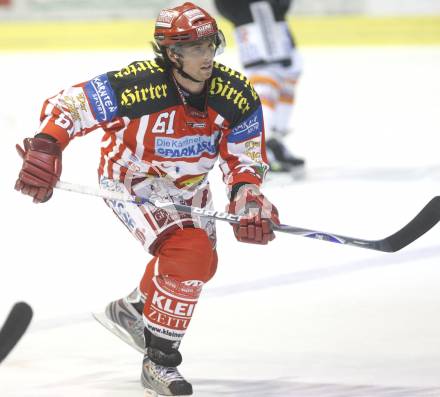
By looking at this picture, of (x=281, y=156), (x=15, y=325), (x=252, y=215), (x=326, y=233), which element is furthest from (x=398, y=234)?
(x=281, y=156)

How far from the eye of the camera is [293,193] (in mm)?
5691

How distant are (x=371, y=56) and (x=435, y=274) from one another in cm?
599

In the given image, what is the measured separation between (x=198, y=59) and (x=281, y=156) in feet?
10.3

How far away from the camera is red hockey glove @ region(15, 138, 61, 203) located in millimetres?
2957

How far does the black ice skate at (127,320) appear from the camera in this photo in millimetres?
3438

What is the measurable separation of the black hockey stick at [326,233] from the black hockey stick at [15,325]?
0.45 m

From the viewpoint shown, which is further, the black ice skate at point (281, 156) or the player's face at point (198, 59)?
the black ice skate at point (281, 156)

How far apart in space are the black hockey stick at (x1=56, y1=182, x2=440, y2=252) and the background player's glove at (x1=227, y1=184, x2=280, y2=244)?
0.10ft

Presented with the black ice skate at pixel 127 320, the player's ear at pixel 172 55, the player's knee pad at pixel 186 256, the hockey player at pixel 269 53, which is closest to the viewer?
the player's knee pad at pixel 186 256

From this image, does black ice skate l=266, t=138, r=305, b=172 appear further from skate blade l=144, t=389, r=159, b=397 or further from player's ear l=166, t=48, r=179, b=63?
skate blade l=144, t=389, r=159, b=397

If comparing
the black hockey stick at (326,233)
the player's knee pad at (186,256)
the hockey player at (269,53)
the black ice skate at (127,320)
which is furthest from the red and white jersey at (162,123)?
the hockey player at (269,53)

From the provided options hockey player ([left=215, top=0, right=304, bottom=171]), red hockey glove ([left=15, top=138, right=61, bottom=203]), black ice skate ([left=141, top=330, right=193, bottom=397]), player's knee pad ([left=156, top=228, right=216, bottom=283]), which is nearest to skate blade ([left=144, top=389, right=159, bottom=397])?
black ice skate ([left=141, top=330, right=193, bottom=397])

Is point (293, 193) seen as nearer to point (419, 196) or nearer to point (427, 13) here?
point (419, 196)

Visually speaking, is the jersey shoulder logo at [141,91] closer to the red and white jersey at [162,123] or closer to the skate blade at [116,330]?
the red and white jersey at [162,123]
